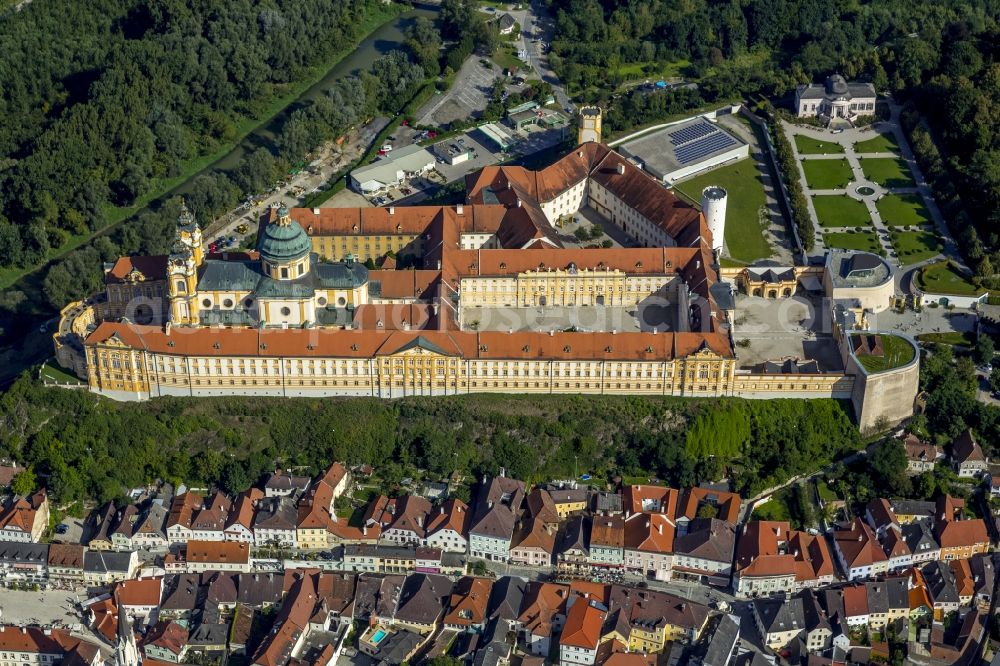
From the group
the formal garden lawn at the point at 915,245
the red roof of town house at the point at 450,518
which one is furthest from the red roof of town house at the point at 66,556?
the formal garden lawn at the point at 915,245

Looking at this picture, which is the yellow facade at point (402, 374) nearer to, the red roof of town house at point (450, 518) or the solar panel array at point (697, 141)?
the red roof of town house at point (450, 518)

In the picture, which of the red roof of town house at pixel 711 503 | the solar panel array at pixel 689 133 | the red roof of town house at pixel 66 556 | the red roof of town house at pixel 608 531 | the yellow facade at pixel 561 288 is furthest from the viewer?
the solar panel array at pixel 689 133

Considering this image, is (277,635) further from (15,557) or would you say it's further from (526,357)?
(526,357)

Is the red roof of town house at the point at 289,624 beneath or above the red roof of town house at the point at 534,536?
beneath

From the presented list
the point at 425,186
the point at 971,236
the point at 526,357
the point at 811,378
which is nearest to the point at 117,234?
the point at 425,186

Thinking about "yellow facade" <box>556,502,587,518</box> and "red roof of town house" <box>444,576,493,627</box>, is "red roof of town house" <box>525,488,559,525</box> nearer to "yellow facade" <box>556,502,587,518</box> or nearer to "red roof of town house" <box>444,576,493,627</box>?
"yellow facade" <box>556,502,587,518</box>

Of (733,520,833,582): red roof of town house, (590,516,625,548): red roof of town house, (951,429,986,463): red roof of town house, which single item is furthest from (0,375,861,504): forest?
(951,429,986,463): red roof of town house

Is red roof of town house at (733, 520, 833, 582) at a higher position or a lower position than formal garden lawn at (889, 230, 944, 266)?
lower
